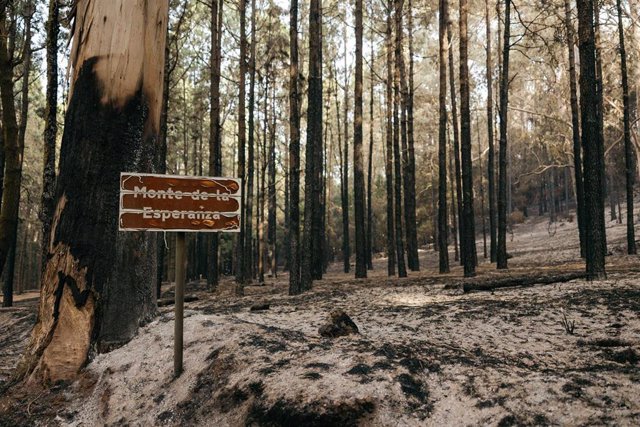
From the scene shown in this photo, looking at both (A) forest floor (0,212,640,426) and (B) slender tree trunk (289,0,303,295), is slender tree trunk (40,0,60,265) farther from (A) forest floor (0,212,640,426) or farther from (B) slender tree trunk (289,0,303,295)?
(B) slender tree trunk (289,0,303,295)

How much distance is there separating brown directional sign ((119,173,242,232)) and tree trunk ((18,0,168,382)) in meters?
1.31

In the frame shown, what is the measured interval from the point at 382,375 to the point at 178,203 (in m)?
2.22

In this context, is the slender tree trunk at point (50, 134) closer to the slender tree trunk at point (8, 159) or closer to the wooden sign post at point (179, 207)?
the slender tree trunk at point (8, 159)

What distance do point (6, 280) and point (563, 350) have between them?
16.0 metres

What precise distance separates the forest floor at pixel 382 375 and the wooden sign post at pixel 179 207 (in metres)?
0.53

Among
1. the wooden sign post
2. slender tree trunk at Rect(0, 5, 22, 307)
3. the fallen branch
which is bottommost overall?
the fallen branch

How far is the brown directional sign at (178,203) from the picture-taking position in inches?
141

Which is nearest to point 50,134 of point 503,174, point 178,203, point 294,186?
point 178,203

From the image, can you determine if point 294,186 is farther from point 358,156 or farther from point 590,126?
point 590,126

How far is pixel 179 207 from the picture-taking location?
12.2 feet

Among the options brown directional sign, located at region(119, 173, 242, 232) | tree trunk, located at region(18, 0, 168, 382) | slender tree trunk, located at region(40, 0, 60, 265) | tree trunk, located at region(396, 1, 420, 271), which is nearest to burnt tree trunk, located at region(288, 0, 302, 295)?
tree trunk, located at region(396, 1, 420, 271)

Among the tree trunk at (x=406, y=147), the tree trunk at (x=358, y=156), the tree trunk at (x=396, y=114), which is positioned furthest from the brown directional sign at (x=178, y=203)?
the tree trunk at (x=406, y=147)

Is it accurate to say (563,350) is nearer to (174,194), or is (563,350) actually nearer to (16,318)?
(174,194)

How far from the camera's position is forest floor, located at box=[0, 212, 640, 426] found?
9.24ft
